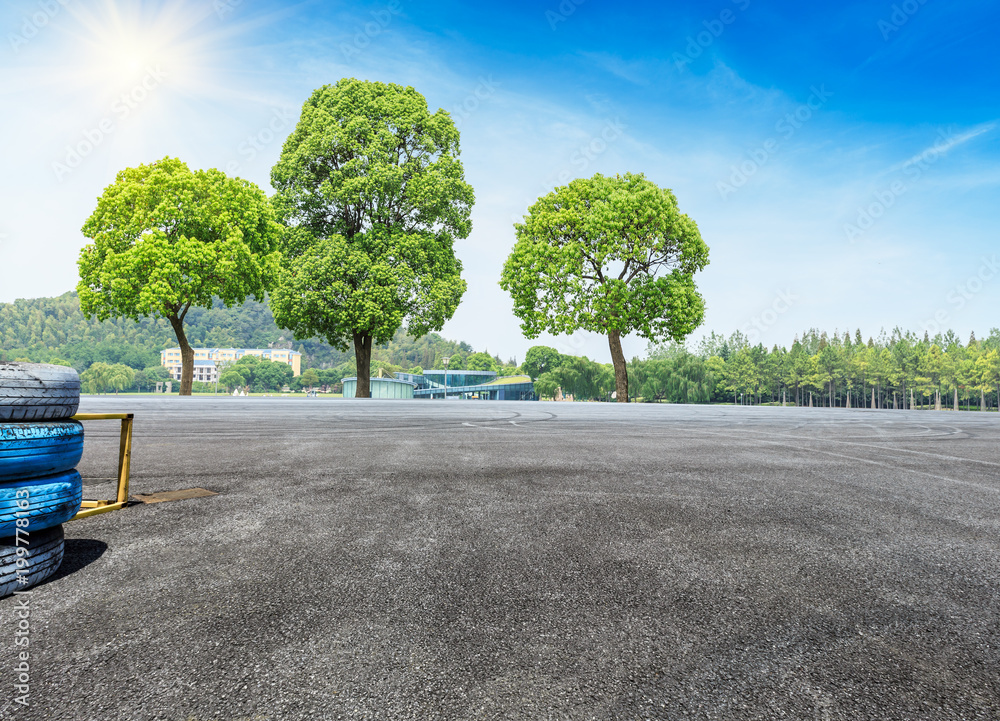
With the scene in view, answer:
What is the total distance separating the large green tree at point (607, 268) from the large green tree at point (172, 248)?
48.3 ft

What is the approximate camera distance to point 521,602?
266 cm

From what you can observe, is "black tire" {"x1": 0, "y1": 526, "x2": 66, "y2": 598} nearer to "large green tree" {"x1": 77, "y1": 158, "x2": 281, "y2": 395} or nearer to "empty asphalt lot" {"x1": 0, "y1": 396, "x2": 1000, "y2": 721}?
"empty asphalt lot" {"x1": 0, "y1": 396, "x2": 1000, "y2": 721}

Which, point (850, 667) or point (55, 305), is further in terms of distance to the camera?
point (55, 305)

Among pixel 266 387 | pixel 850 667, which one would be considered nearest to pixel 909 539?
pixel 850 667

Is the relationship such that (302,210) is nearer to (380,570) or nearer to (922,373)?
(380,570)

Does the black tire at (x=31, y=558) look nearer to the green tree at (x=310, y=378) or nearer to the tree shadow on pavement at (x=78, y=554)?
the tree shadow on pavement at (x=78, y=554)

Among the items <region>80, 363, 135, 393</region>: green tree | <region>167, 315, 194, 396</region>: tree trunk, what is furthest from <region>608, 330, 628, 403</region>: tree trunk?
<region>80, 363, 135, 393</region>: green tree

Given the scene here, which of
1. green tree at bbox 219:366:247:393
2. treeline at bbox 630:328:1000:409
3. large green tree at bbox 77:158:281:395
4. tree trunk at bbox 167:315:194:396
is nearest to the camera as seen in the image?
large green tree at bbox 77:158:281:395

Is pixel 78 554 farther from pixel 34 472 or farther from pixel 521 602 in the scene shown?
pixel 521 602

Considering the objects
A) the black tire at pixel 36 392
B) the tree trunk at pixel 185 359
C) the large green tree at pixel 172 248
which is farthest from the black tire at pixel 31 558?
the tree trunk at pixel 185 359

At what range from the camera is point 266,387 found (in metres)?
158

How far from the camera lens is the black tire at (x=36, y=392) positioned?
2.79 m

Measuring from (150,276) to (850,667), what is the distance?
31.2m

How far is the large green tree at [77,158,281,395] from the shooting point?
26.5m
